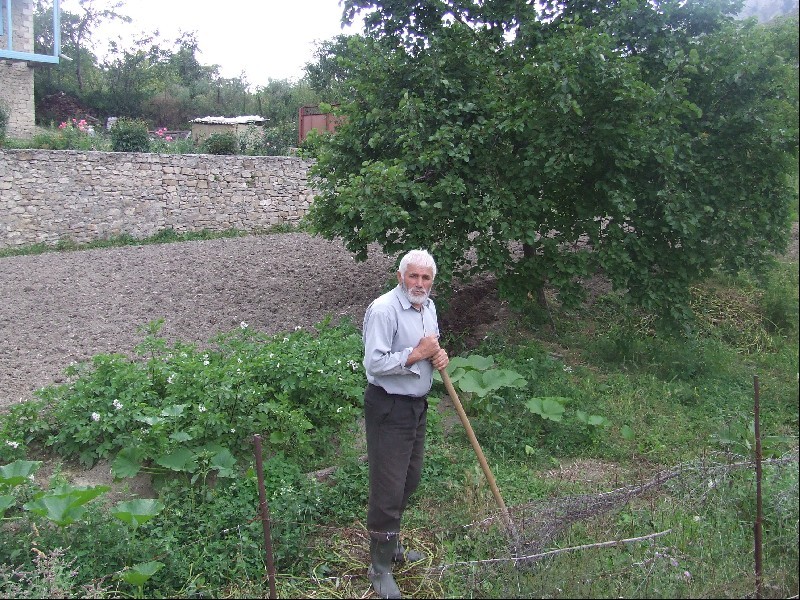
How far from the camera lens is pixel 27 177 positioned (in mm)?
13359

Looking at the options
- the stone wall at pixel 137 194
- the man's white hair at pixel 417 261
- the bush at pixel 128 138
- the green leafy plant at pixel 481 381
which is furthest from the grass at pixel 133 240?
the man's white hair at pixel 417 261

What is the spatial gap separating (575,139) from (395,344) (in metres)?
3.96

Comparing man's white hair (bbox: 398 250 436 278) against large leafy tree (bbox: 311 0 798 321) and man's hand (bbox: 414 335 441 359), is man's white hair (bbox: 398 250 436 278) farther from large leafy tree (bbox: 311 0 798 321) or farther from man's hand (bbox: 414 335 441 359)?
large leafy tree (bbox: 311 0 798 321)

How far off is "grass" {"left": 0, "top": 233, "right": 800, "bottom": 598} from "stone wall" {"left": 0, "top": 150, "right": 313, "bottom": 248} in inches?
364

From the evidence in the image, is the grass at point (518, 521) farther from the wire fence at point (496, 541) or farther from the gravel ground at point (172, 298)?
the gravel ground at point (172, 298)

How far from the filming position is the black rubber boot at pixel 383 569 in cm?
376

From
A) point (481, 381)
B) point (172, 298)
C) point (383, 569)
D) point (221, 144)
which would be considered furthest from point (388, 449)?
point (221, 144)

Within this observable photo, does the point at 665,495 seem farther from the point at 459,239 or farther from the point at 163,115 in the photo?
the point at 163,115

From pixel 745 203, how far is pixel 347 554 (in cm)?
490

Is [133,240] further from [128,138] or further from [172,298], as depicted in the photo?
[172,298]

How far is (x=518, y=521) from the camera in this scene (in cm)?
427

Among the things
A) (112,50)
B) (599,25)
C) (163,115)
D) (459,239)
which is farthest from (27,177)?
(112,50)

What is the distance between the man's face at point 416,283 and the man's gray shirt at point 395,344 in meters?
0.04

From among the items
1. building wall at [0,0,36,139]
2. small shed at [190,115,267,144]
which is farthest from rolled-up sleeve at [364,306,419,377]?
building wall at [0,0,36,139]
